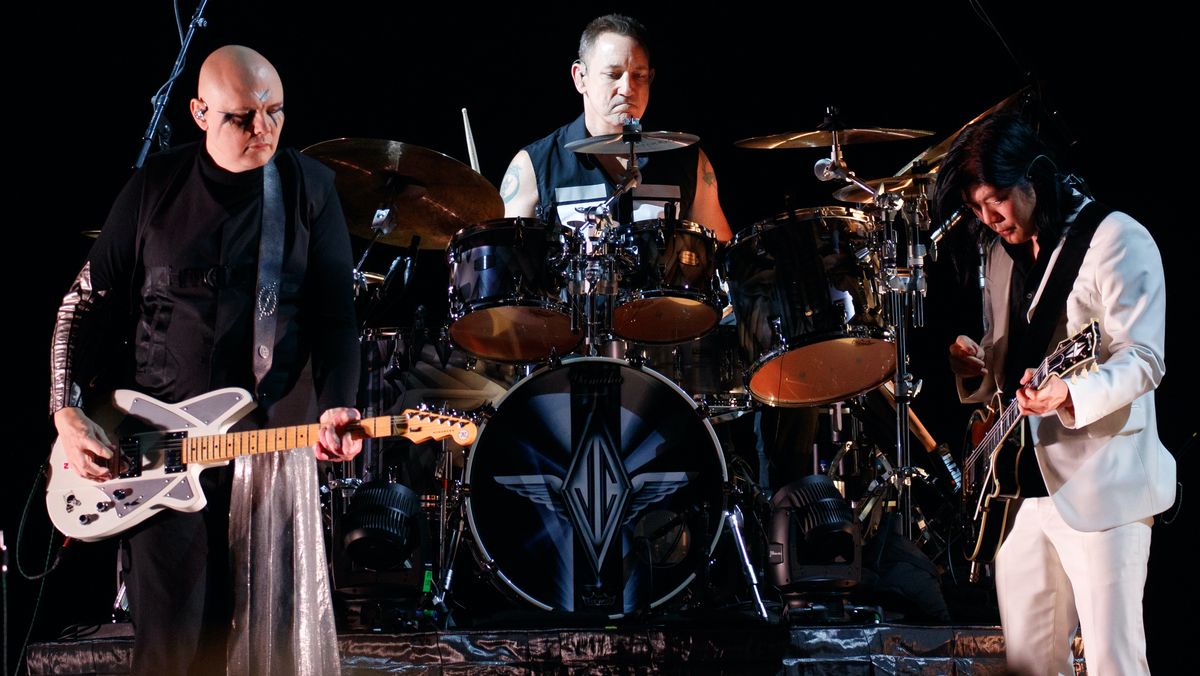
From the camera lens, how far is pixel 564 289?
4801mm

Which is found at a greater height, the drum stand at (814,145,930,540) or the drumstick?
the drumstick

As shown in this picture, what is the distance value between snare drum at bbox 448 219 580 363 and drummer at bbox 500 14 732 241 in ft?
2.46

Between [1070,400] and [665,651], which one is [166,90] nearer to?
[665,651]

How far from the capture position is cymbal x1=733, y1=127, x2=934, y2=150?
5.21m

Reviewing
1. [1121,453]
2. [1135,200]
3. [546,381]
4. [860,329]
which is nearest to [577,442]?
[546,381]

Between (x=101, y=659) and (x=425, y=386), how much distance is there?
5.76ft

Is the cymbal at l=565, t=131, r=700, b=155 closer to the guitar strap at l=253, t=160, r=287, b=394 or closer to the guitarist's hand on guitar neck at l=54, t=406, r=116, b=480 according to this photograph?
the guitar strap at l=253, t=160, r=287, b=394

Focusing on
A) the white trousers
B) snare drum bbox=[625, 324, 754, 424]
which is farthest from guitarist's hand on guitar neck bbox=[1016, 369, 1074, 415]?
snare drum bbox=[625, 324, 754, 424]

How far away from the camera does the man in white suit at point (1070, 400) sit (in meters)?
2.85

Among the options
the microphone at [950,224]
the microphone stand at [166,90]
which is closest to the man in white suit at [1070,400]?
the microphone at [950,224]

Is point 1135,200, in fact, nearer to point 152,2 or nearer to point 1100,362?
point 1100,362

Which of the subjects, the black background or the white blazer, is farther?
the black background

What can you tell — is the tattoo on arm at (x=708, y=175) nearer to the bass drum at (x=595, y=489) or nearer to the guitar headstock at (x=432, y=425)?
the bass drum at (x=595, y=489)

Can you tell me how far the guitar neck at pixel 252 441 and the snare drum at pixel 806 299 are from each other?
2.14 m
